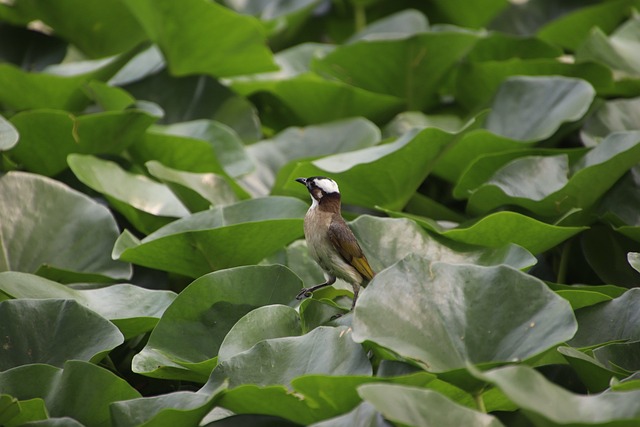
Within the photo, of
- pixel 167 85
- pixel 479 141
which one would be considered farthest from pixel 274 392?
pixel 167 85

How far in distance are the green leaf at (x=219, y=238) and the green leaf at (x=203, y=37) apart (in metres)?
0.86

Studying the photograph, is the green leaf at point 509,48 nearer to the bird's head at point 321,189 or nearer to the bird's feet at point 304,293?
the bird's head at point 321,189

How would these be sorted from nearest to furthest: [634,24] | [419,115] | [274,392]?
[274,392], [419,115], [634,24]

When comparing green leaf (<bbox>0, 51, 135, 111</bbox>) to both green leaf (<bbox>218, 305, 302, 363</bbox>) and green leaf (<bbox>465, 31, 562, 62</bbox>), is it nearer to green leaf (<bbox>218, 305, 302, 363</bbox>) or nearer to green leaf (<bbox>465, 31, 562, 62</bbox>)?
green leaf (<bbox>465, 31, 562, 62</bbox>)

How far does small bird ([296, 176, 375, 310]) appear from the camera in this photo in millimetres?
2232

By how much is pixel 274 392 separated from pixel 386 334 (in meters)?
0.21

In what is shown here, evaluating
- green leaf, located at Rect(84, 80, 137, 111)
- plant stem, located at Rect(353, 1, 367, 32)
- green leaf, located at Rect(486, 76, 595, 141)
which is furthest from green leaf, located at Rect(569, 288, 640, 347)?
plant stem, located at Rect(353, 1, 367, 32)

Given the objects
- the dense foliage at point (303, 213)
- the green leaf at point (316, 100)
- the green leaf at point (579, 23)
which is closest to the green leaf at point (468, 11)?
the dense foliage at point (303, 213)

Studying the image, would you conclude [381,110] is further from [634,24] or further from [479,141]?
[634,24]

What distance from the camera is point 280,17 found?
12.5 feet

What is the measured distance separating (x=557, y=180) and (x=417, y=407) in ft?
3.91

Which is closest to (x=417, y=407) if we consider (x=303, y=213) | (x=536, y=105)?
(x=303, y=213)

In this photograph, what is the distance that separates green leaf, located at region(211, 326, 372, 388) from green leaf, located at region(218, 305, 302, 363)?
0.05 metres

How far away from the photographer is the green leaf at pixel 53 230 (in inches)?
91.4
